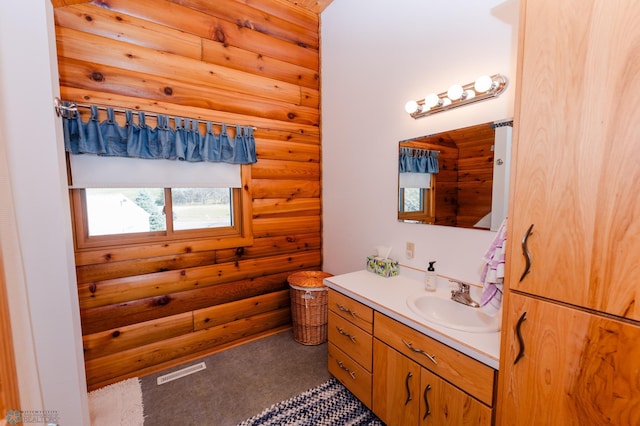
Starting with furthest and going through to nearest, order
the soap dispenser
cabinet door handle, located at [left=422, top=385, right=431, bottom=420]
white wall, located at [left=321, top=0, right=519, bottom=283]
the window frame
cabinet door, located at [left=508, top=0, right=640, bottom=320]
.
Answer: the window frame < the soap dispenser < white wall, located at [left=321, top=0, right=519, bottom=283] < cabinet door handle, located at [left=422, top=385, right=431, bottom=420] < cabinet door, located at [left=508, top=0, right=640, bottom=320]

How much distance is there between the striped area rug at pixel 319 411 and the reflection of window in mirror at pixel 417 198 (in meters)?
1.31

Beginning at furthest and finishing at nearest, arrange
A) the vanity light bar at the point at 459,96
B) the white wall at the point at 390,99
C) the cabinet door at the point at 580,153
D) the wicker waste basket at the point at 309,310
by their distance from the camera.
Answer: the wicker waste basket at the point at 309,310, the white wall at the point at 390,99, the vanity light bar at the point at 459,96, the cabinet door at the point at 580,153

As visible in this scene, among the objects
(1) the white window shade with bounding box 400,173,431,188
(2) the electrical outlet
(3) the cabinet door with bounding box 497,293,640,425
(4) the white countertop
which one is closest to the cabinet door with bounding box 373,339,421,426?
(4) the white countertop

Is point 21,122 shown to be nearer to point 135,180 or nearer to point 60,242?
point 60,242

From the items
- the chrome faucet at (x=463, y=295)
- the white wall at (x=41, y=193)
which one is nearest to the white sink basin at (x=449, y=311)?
the chrome faucet at (x=463, y=295)

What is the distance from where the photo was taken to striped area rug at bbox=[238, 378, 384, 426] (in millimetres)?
1697

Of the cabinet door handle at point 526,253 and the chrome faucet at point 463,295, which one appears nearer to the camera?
the cabinet door handle at point 526,253

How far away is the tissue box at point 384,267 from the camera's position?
81.3 inches

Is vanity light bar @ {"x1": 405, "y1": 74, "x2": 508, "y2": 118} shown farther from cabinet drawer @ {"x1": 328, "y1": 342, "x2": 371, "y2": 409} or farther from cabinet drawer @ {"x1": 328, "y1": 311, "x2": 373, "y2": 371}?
cabinet drawer @ {"x1": 328, "y1": 342, "x2": 371, "y2": 409}

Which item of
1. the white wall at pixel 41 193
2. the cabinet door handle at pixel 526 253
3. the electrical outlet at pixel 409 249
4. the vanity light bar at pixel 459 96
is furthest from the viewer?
the electrical outlet at pixel 409 249

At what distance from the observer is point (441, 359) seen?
4.10ft

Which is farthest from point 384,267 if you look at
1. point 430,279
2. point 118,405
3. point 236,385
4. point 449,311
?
point 118,405

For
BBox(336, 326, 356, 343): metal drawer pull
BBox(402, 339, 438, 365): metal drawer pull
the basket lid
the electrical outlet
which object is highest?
the electrical outlet

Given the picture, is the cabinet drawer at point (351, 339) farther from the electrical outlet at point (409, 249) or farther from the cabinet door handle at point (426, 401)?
the electrical outlet at point (409, 249)
